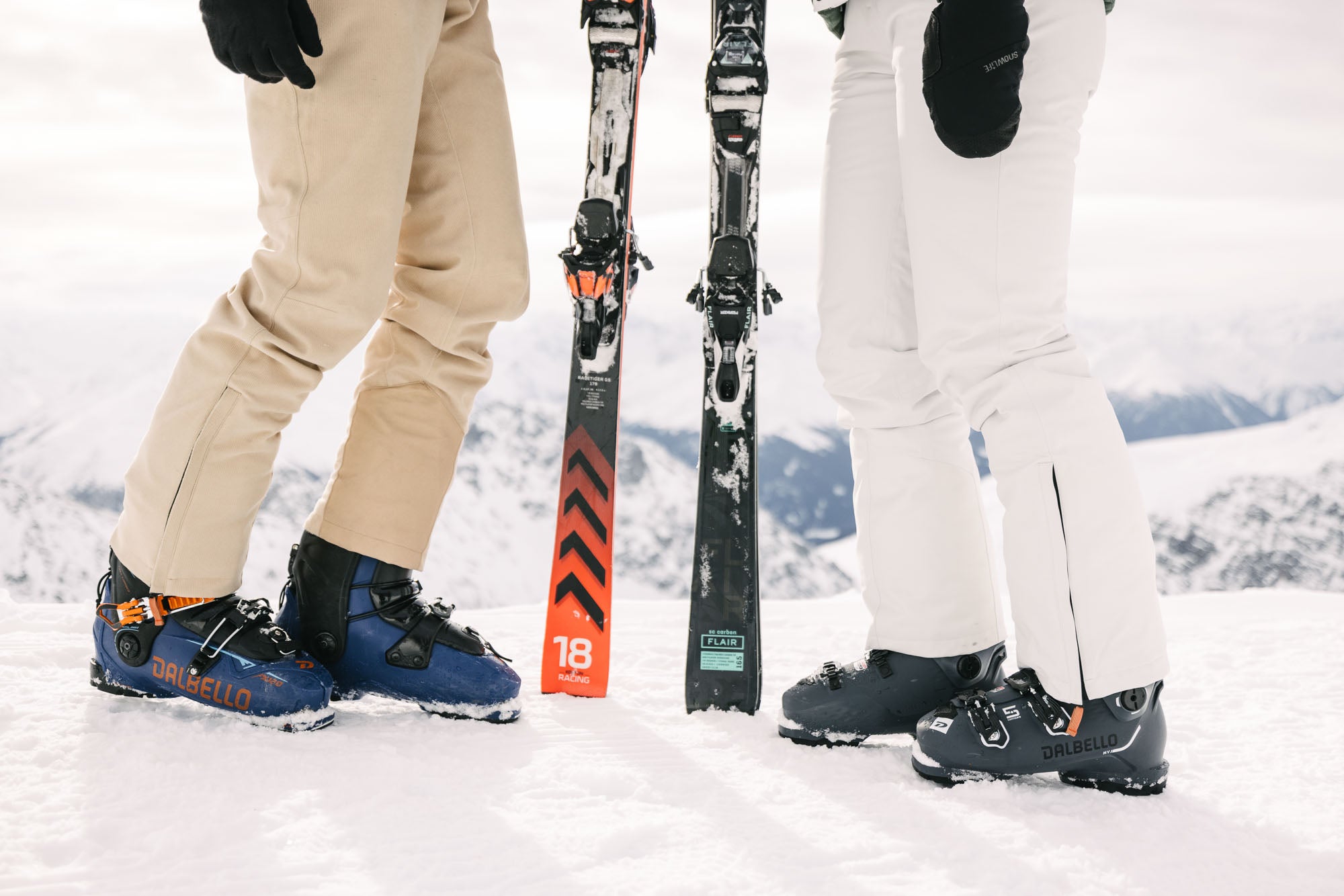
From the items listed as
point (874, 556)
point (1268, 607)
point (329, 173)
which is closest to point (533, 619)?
point (874, 556)

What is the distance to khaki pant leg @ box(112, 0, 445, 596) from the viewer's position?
4.41 ft

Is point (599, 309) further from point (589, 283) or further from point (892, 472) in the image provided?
point (892, 472)

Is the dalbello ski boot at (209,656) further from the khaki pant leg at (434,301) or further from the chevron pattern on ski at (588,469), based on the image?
the chevron pattern on ski at (588,469)

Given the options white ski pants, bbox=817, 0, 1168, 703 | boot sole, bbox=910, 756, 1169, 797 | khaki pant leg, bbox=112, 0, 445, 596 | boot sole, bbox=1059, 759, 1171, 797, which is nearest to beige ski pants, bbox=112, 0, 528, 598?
khaki pant leg, bbox=112, 0, 445, 596

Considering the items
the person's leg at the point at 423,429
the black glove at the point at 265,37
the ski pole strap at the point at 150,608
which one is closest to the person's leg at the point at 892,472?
the person's leg at the point at 423,429

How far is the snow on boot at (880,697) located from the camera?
1.50 meters

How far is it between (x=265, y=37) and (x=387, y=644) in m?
0.98

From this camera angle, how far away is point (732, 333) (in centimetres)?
181

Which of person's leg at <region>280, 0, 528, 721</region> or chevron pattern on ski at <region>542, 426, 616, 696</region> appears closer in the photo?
person's leg at <region>280, 0, 528, 721</region>

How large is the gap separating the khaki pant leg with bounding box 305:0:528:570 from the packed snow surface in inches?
14.8

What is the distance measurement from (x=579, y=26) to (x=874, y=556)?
132 cm

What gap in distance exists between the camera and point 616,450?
1925 mm

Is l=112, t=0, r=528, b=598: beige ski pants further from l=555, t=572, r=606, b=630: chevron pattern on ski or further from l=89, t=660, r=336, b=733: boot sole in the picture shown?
l=555, t=572, r=606, b=630: chevron pattern on ski

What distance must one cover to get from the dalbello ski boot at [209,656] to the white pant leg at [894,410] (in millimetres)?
984
